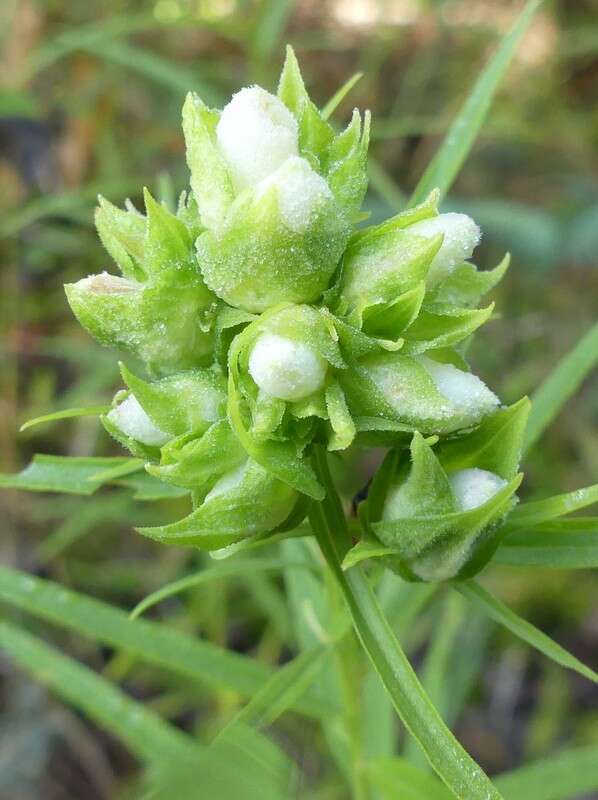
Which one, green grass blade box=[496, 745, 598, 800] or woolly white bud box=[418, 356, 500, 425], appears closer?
woolly white bud box=[418, 356, 500, 425]

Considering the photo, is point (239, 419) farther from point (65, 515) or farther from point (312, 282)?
point (65, 515)

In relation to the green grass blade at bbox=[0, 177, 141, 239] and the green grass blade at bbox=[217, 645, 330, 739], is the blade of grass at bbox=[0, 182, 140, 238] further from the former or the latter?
the green grass blade at bbox=[217, 645, 330, 739]

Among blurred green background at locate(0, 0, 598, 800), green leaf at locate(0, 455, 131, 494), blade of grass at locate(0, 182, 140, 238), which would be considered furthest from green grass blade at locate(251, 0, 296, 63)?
green leaf at locate(0, 455, 131, 494)

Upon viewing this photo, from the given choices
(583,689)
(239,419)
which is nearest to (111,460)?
(239,419)

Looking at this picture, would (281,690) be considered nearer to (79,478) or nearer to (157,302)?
(79,478)

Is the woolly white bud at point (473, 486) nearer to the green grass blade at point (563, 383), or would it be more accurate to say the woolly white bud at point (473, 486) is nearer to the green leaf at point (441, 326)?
the green leaf at point (441, 326)
